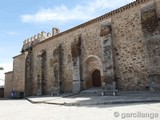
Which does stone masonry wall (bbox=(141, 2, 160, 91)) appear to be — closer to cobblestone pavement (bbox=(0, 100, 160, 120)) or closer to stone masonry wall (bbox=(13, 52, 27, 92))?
cobblestone pavement (bbox=(0, 100, 160, 120))

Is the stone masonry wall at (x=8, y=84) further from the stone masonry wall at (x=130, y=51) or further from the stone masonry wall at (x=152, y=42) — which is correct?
the stone masonry wall at (x=152, y=42)

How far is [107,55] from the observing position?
12531 millimetres

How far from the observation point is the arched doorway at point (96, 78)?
14.5 m

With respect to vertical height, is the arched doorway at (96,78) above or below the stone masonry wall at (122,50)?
below

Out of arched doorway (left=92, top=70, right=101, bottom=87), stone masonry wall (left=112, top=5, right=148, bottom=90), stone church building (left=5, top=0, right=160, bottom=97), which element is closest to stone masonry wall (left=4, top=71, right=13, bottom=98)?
stone church building (left=5, top=0, right=160, bottom=97)

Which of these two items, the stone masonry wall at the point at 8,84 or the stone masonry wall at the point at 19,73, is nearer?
the stone masonry wall at the point at 19,73

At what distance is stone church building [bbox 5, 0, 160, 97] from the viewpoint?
10.6 m

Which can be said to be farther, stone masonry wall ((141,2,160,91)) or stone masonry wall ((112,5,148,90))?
stone masonry wall ((112,5,148,90))

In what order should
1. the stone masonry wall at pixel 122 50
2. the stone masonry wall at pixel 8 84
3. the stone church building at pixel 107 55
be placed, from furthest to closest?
the stone masonry wall at pixel 8 84 < the stone masonry wall at pixel 122 50 < the stone church building at pixel 107 55

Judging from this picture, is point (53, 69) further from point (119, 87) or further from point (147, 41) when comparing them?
point (147, 41)

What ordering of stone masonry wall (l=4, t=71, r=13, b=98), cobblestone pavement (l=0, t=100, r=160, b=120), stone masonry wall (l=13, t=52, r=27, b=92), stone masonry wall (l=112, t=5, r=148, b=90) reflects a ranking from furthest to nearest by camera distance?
stone masonry wall (l=4, t=71, r=13, b=98), stone masonry wall (l=13, t=52, r=27, b=92), stone masonry wall (l=112, t=5, r=148, b=90), cobblestone pavement (l=0, t=100, r=160, b=120)

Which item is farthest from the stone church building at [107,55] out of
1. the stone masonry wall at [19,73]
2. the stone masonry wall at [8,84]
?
the stone masonry wall at [8,84]

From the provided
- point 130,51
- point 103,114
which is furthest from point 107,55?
point 103,114

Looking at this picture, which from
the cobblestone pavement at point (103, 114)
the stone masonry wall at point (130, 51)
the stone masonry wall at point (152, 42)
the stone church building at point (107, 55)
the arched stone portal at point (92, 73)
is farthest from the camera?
the arched stone portal at point (92, 73)
